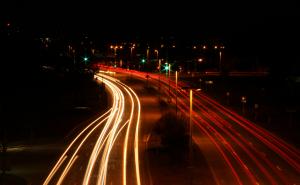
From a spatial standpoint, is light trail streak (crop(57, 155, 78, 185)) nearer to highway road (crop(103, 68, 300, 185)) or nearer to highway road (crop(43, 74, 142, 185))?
highway road (crop(43, 74, 142, 185))

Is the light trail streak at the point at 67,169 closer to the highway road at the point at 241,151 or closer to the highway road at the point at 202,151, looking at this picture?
the highway road at the point at 202,151

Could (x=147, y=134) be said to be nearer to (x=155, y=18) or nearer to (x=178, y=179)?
(x=178, y=179)

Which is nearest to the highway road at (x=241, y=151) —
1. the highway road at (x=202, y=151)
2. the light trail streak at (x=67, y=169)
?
the highway road at (x=202, y=151)

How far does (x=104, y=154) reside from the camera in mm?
42062

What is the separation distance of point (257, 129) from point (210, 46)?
86.1 metres

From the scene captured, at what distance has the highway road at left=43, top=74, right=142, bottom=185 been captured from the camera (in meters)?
33.6

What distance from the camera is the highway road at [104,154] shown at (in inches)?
1321

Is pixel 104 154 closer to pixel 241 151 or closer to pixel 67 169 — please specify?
pixel 67 169

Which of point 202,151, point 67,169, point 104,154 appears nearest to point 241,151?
point 202,151

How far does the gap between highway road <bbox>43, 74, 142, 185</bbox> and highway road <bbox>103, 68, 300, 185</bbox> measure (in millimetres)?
5302

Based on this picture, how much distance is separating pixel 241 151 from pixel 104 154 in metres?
10.5

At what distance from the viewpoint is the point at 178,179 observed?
113ft

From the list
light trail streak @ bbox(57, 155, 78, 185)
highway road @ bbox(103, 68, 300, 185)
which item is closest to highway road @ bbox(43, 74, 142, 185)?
light trail streak @ bbox(57, 155, 78, 185)

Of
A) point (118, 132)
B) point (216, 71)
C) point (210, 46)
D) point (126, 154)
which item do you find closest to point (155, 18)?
point (210, 46)
